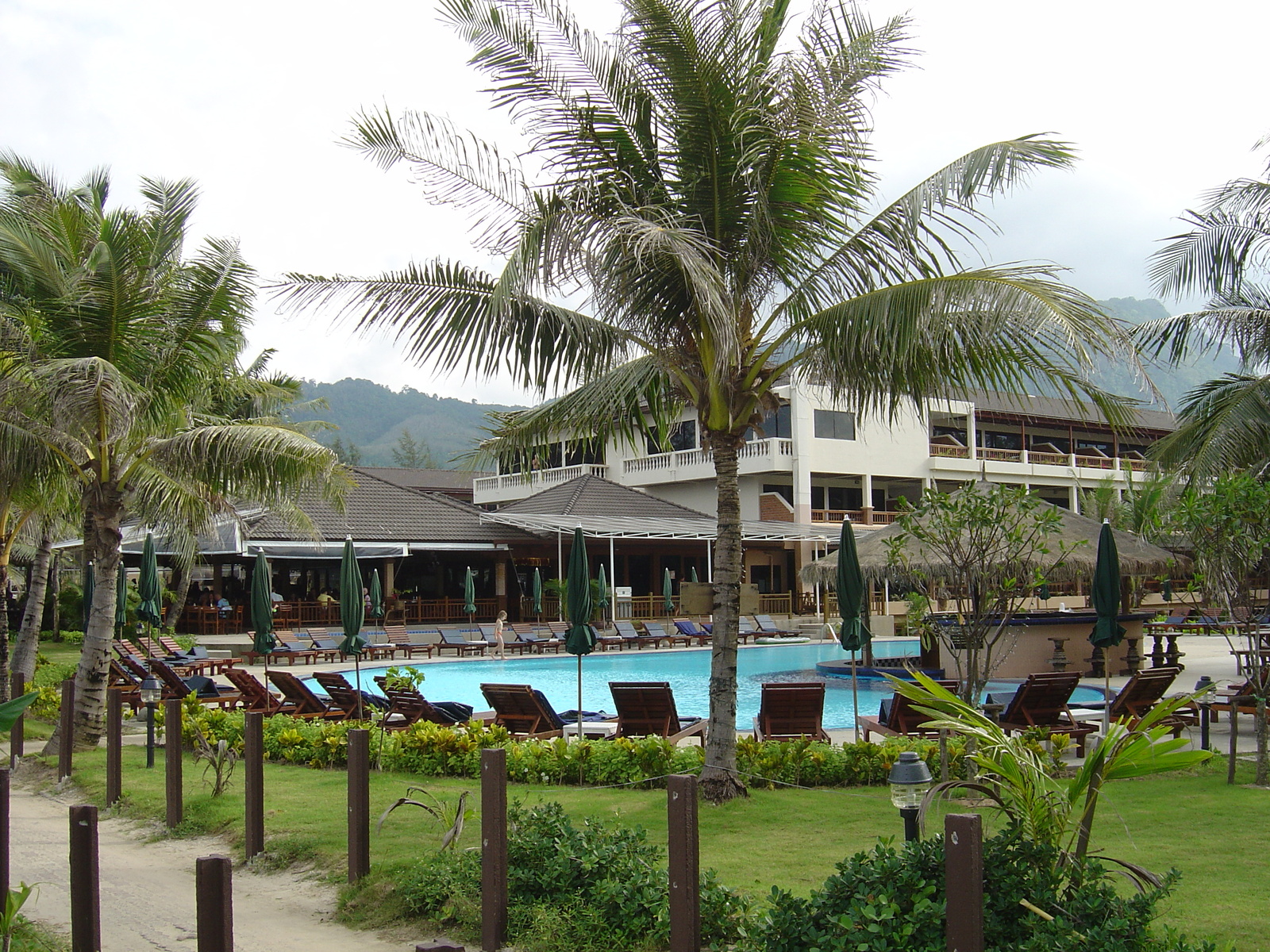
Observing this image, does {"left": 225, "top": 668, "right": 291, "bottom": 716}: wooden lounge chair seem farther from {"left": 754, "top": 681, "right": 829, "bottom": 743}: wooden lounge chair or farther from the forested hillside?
the forested hillside

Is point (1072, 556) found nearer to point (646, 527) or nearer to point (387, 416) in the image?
point (646, 527)

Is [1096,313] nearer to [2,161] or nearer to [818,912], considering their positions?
[818,912]

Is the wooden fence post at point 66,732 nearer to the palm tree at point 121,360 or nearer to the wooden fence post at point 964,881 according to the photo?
the palm tree at point 121,360

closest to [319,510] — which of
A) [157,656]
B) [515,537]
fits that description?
[515,537]

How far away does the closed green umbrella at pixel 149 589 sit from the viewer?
675 inches

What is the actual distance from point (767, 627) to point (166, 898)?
88.4 ft

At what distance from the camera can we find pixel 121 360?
462 inches

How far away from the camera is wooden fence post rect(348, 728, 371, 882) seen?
6.48m

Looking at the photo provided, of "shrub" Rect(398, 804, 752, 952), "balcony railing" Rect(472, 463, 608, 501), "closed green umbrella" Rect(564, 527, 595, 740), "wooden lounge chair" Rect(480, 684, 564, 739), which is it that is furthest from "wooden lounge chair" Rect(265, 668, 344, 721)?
"balcony railing" Rect(472, 463, 608, 501)

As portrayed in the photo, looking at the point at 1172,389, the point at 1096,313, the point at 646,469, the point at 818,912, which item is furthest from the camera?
the point at 1172,389

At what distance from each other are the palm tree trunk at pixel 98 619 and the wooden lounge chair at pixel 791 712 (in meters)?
7.13

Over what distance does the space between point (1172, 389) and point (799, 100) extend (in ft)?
605

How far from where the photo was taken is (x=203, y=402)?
1462cm

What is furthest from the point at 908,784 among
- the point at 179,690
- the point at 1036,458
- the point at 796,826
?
the point at 1036,458
